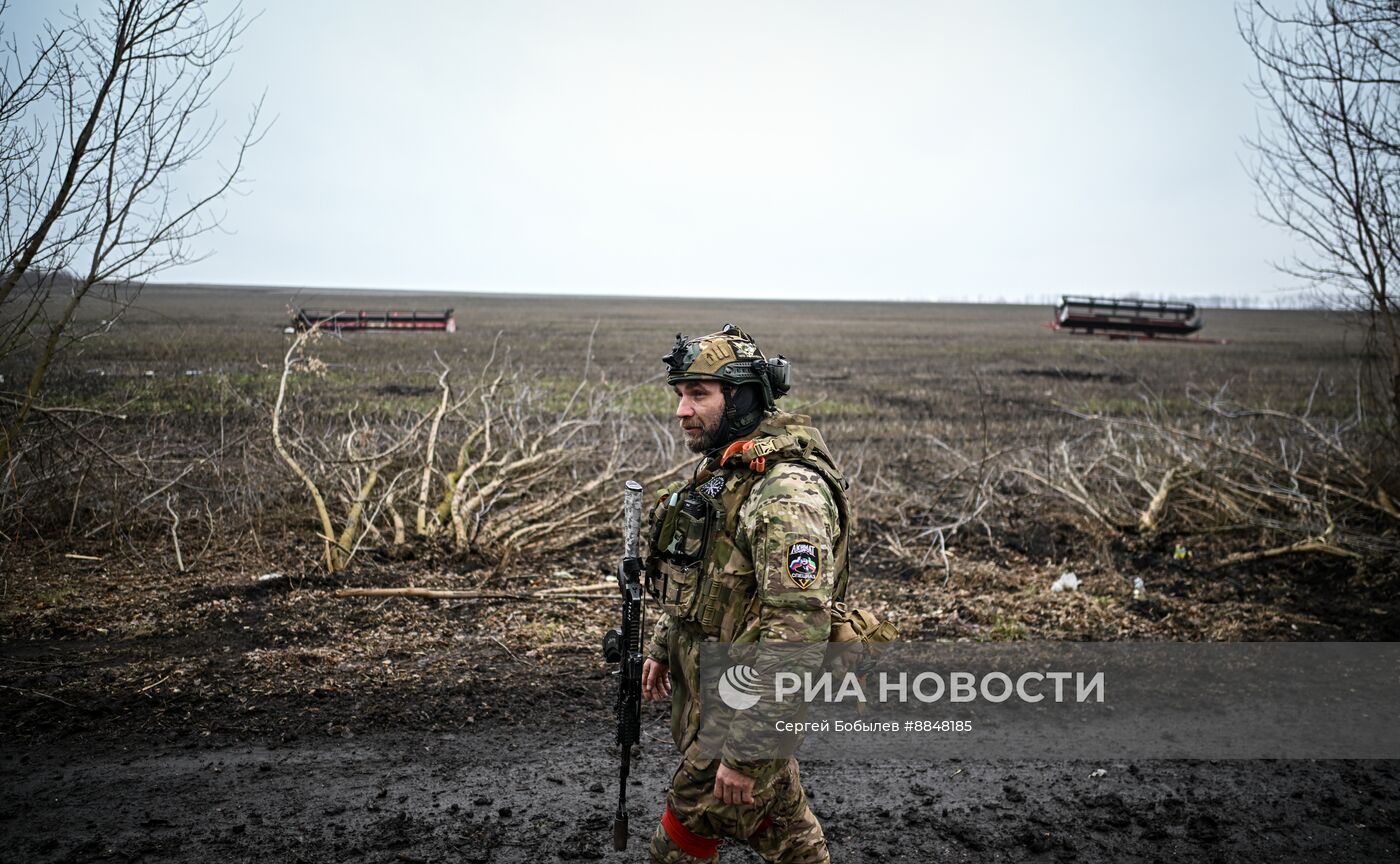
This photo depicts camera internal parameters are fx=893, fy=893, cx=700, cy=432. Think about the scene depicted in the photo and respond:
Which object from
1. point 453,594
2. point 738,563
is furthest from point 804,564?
point 453,594

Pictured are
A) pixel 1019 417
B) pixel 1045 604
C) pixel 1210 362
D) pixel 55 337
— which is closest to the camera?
pixel 55 337

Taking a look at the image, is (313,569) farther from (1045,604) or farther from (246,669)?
(1045,604)

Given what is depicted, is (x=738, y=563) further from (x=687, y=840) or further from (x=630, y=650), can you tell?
(x=687, y=840)

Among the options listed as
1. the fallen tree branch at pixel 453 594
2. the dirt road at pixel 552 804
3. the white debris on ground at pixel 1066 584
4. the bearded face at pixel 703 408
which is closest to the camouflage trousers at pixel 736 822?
the dirt road at pixel 552 804

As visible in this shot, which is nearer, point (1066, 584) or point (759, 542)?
point (759, 542)

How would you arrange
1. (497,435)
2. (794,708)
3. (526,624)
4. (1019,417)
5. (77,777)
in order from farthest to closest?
(1019,417) → (497,435) → (526,624) → (77,777) → (794,708)

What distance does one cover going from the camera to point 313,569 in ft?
22.1

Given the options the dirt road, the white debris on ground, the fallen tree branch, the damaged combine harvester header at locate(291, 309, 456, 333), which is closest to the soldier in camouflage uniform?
the dirt road

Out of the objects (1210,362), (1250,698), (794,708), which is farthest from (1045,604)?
(1210,362)

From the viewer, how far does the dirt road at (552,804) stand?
340 cm

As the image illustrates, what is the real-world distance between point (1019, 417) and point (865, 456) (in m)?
6.34

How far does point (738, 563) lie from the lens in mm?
2717

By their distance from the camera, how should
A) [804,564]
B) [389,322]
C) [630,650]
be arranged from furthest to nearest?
[389,322] < [630,650] < [804,564]

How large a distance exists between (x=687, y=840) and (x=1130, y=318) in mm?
48513
